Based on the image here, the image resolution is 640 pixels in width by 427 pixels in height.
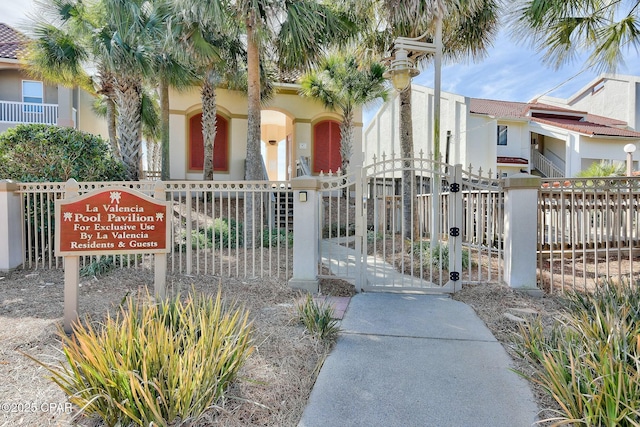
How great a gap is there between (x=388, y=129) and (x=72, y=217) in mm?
20519

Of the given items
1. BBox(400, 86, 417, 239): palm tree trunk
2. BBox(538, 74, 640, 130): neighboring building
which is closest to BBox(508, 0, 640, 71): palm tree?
BBox(400, 86, 417, 239): palm tree trunk

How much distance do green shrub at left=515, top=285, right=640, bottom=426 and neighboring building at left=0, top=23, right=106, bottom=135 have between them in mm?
19853

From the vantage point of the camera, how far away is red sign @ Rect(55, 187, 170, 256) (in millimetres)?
4254

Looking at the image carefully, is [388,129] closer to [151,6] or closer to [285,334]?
[151,6]

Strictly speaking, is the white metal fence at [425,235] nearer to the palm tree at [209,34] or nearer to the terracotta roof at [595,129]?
the palm tree at [209,34]

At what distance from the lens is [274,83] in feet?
54.5

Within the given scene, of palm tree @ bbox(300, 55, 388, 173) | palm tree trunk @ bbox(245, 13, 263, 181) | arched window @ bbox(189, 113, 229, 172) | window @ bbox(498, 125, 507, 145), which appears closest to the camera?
palm tree trunk @ bbox(245, 13, 263, 181)

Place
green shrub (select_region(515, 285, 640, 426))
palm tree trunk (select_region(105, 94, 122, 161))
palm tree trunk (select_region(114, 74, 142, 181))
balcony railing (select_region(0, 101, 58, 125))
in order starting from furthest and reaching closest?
balcony railing (select_region(0, 101, 58, 125)), palm tree trunk (select_region(105, 94, 122, 161)), palm tree trunk (select_region(114, 74, 142, 181)), green shrub (select_region(515, 285, 640, 426))

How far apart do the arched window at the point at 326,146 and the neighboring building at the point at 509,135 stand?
3004 millimetres

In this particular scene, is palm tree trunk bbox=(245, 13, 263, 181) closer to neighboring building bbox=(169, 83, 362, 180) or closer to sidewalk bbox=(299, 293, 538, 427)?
sidewalk bbox=(299, 293, 538, 427)

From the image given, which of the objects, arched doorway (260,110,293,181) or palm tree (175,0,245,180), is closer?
palm tree (175,0,245,180)

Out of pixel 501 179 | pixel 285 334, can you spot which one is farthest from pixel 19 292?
pixel 501 179

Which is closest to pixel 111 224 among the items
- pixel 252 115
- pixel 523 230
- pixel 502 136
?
pixel 252 115

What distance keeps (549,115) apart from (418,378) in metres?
26.0
